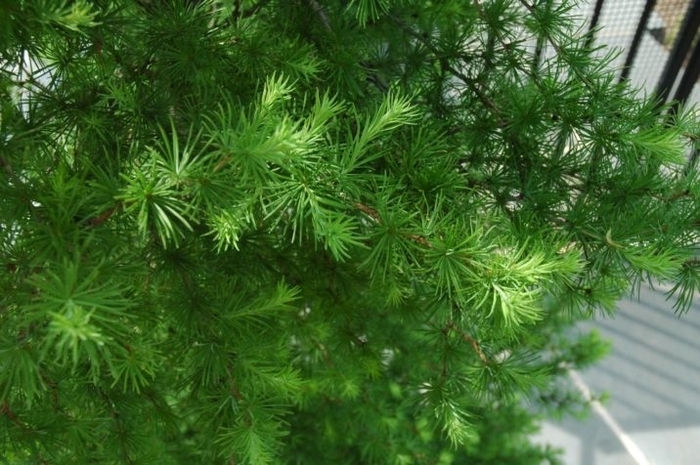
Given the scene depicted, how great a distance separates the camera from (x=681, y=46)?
1388mm

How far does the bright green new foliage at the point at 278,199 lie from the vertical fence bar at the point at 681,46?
36.5 inches

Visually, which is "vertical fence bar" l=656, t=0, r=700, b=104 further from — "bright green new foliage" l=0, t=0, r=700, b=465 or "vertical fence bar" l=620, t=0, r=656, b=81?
"bright green new foliage" l=0, t=0, r=700, b=465

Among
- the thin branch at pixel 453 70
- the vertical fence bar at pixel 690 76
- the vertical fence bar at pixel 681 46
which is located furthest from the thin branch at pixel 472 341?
the vertical fence bar at pixel 690 76

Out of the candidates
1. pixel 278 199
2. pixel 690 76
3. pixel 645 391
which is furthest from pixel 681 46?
pixel 278 199

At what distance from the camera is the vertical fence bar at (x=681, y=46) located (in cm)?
134

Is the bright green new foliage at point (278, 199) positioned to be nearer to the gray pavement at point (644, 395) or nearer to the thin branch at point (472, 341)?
the thin branch at point (472, 341)

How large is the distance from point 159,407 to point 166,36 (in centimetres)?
27

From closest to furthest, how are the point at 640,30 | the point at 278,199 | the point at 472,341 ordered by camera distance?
Result: the point at 278,199, the point at 472,341, the point at 640,30

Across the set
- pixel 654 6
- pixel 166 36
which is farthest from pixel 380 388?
pixel 654 6

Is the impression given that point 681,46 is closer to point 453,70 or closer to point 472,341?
point 453,70

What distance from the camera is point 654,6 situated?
52.9 inches

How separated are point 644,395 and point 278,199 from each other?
64.7 inches

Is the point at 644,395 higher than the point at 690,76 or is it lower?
lower

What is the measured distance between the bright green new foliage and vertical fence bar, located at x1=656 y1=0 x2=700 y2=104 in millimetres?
927
